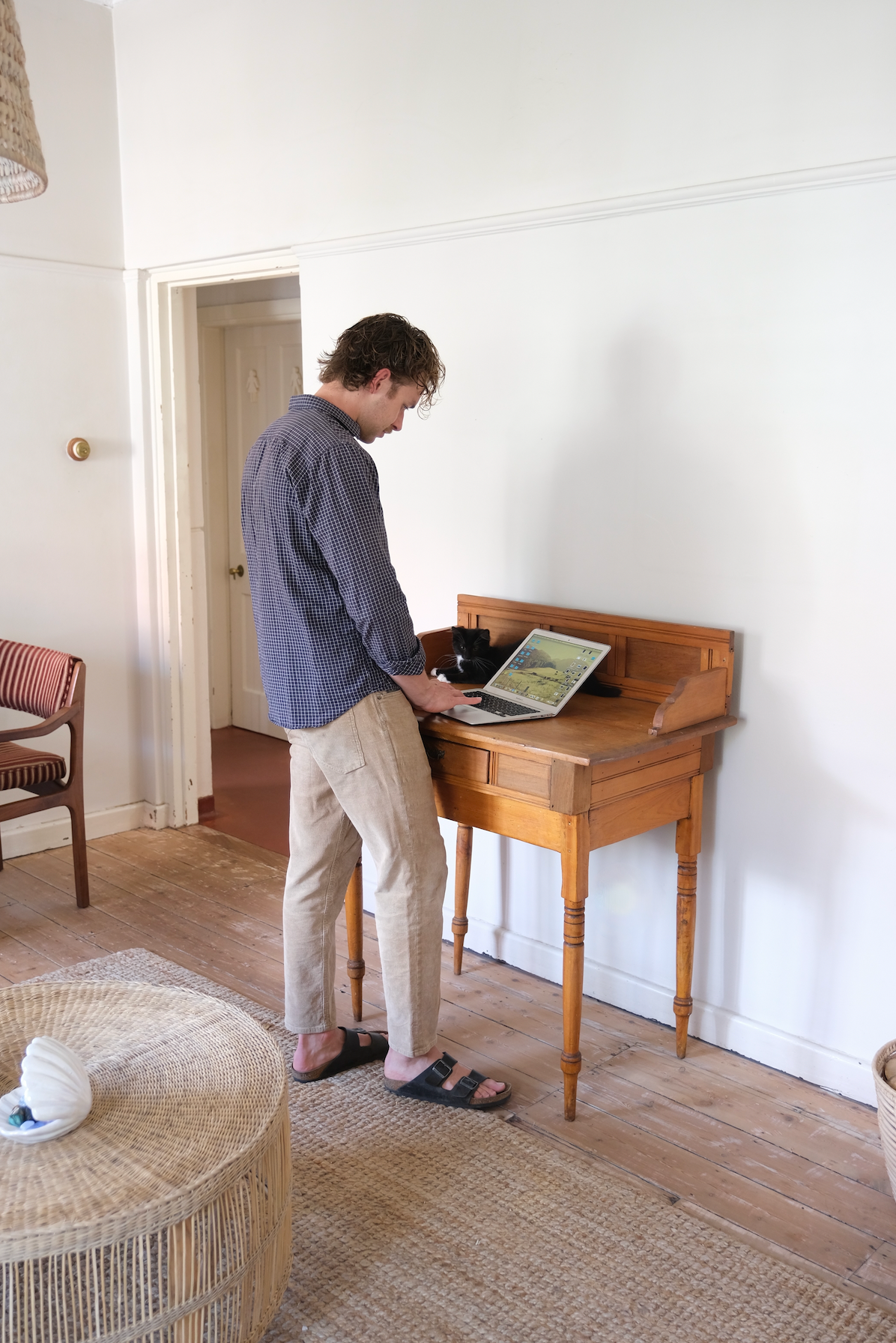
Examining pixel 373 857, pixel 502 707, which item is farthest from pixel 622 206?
pixel 373 857

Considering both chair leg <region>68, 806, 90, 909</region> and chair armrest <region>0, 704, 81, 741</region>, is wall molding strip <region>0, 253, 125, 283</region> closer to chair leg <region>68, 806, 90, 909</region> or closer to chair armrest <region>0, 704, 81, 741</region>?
chair armrest <region>0, 704, 81, 741</region>

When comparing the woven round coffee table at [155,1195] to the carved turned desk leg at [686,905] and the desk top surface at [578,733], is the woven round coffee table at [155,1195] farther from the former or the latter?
the carved turned desk leg at [686,905]

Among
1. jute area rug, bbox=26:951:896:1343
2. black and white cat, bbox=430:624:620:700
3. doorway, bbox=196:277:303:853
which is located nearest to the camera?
jute area rug, bbox=26:951:896:1343

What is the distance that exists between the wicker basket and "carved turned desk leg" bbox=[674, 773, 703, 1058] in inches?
23.5

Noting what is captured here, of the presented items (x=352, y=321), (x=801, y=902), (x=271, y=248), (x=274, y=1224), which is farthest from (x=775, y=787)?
(x=271, y=248)

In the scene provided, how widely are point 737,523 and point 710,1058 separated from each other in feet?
4.40

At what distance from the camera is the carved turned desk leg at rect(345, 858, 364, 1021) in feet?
9.89

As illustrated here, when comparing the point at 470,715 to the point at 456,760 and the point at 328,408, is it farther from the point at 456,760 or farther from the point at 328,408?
the point at 328,408

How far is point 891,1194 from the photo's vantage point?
7.52ft

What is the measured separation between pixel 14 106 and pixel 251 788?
157 inches

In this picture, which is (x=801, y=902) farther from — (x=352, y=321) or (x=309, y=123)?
(x=309, y=123)

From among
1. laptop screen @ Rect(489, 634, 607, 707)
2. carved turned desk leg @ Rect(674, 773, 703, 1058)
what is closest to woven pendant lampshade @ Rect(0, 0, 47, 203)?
laptop screen @ Rect(489, 634, 607, 707)

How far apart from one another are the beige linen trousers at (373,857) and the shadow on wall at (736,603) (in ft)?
2.47

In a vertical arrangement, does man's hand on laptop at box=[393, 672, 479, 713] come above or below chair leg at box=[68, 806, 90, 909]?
above
